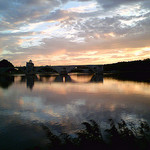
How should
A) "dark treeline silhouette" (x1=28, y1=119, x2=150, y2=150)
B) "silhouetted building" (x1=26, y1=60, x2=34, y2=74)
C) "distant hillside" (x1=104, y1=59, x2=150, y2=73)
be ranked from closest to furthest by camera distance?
1. "dark treeline silhouette" (x1=28, y1=119, x2=150, y2=150)
2. "silhouetted building" (x1=26, y1=60, x2=34, y2=74)
3. "distant hillside" (x1=104, y1=59, x2=150, y2=73)

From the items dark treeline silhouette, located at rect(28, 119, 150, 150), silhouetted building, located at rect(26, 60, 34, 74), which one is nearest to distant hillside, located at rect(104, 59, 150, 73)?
silhouetted building, located at rect(26, 60, 34, 74)

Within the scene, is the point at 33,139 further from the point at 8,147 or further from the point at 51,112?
the point at 51,112

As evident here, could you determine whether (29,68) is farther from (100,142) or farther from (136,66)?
(100,142)

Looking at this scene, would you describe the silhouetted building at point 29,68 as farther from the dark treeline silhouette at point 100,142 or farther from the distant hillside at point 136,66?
the dark treeline silhouette at point 100,142

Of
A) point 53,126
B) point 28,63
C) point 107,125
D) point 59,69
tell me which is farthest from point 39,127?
point 28,63

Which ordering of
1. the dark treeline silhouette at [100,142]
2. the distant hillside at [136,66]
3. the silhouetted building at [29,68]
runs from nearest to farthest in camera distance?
the dark treeline silhouette at [100,142]
the silhouetted building at [29,68]
the distant hillside at [136,66]

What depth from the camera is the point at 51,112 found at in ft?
51.5

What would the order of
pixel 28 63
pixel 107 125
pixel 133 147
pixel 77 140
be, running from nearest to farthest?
pixel 133 147 → pixel 77 140 → pixel 107 125 → pixel 28 63

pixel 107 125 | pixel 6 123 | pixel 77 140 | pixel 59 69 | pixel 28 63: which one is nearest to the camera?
pixel 77 140

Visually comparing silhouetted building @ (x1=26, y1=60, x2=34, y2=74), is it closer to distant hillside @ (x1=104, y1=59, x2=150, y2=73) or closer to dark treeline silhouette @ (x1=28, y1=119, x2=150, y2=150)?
distant hillside @ (x1=104, y1=59, x2=150, y2=73)

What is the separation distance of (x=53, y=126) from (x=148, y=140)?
20.3ft

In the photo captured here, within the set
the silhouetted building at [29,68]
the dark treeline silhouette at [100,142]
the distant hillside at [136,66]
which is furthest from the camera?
the distant hillside at [136,66]

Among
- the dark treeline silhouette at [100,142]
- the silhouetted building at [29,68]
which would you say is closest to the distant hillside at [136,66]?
the silhouetted building at [29,68]

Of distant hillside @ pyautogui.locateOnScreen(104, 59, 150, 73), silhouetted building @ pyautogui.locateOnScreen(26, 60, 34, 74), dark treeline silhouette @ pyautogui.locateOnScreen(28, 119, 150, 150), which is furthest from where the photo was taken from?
distant hillside @ pyautogui.locateOnScreen(104, 59, 150, 73)
